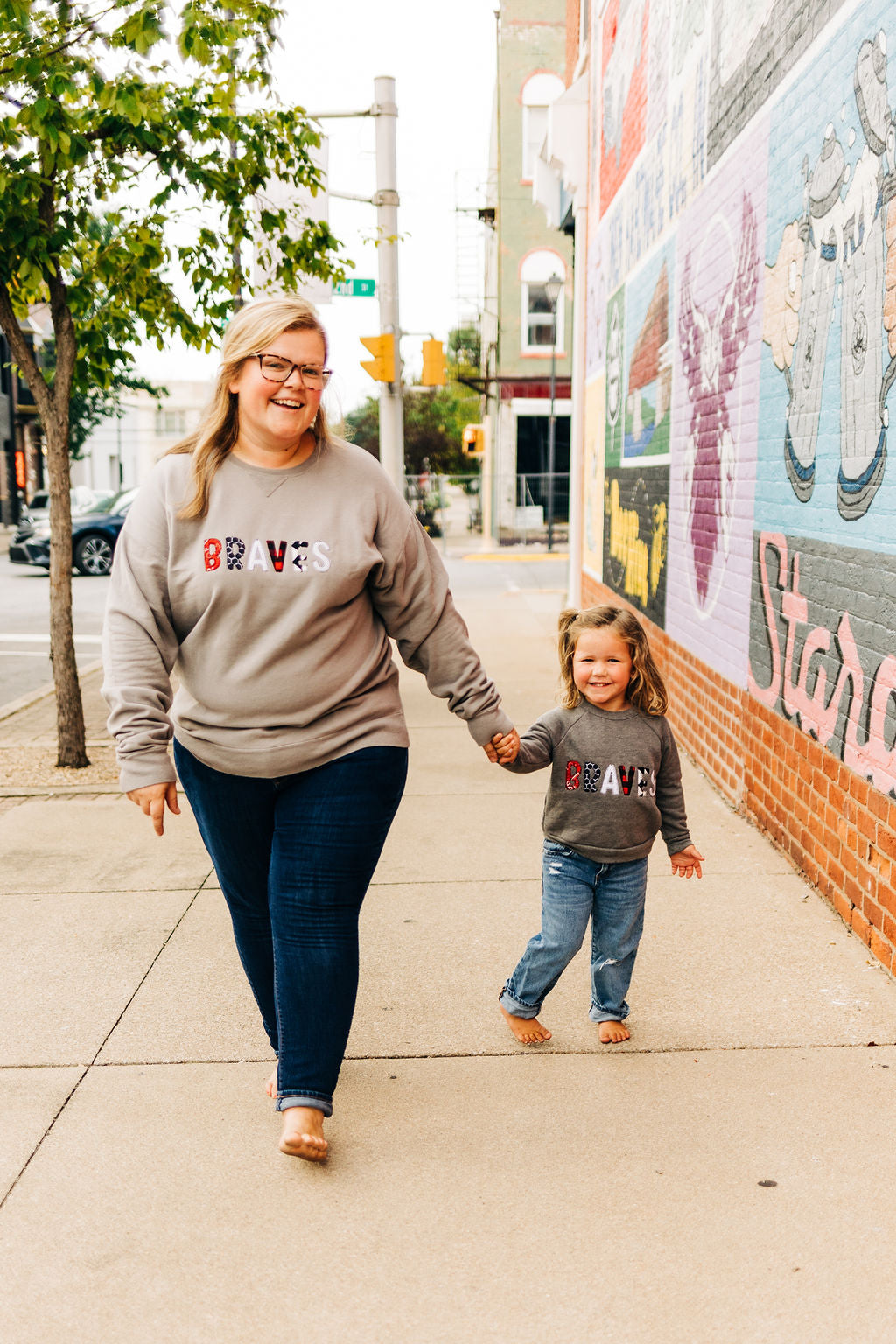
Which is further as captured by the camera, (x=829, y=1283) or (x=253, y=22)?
(x=253, y=22)

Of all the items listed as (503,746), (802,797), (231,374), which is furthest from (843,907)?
(231,374)

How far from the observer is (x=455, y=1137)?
118 inches

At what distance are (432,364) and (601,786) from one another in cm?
1309

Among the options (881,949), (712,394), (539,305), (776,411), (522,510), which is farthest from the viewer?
(539,305)

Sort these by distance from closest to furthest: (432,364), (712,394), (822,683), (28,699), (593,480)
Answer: (822,683) < (712,394) < (28,699) < (593,480) < (432,364)

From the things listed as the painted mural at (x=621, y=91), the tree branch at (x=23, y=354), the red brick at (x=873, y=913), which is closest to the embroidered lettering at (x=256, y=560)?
the red brick at (x=873, y=913)

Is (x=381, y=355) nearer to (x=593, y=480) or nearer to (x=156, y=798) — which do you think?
(x=593, y=480)

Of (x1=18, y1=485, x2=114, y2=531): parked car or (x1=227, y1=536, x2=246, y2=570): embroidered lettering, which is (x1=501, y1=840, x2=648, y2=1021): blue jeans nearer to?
(x1=227, y1=536, x2=246, y2=570): embroidered lettering

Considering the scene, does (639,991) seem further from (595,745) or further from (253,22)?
(253,22)

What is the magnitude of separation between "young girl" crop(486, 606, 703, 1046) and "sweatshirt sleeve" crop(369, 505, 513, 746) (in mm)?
112

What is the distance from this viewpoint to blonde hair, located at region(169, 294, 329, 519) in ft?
9.00

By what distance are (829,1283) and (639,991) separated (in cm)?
143

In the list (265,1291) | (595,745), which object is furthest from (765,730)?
(265,1291)

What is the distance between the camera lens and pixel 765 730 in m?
5.18
